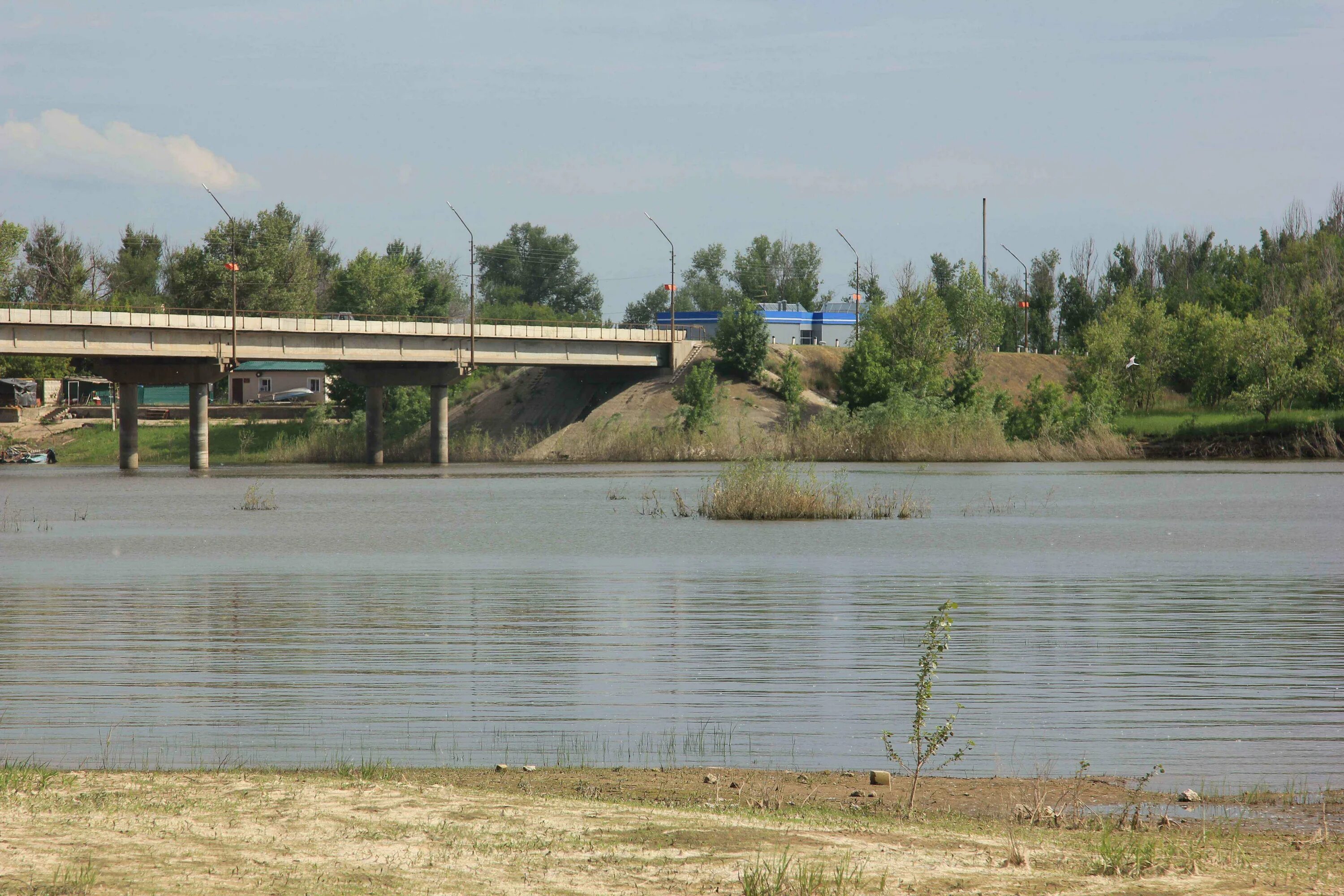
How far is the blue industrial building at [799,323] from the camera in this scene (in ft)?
467

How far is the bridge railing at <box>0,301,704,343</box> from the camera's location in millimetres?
81312

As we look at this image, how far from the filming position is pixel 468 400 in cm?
12244

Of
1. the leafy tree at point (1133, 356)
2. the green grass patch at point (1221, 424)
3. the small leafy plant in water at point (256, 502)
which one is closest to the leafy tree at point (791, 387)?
the leafy tree at point (1133, 356)

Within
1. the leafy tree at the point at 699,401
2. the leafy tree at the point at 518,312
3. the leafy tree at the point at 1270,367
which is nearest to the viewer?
the leafy tree at the point at 1270,367

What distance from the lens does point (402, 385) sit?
335 ft

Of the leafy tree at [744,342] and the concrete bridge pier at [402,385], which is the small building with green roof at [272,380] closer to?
the concrete bridge pier at [402,385]

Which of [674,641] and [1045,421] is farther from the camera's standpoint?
[1045,421]

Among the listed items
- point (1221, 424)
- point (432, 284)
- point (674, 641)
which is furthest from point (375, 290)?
point (674, 641)

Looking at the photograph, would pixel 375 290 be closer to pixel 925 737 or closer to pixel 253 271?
pixel 253 271

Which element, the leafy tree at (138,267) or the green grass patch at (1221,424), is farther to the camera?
the leafy tree at (138,267)

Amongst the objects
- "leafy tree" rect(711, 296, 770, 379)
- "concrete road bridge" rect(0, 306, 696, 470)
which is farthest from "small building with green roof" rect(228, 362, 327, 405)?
"leafy tree" rect(711, 296, 770, 379)

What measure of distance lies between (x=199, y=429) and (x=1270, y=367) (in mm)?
73637

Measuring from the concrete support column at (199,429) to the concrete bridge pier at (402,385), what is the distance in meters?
12.9

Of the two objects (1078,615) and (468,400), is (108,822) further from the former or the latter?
(468,400)
